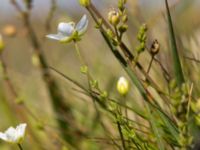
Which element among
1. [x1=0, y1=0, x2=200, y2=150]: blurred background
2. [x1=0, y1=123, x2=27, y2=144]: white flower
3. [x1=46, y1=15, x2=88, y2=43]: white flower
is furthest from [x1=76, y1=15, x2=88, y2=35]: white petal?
[x1=0, y1=0, x2=200, y2=150]: blurred background

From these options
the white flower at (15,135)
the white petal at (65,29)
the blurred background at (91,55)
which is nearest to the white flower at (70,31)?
the white petal at (65,29)

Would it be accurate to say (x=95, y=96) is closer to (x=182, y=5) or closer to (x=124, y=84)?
(x=124, y=84)

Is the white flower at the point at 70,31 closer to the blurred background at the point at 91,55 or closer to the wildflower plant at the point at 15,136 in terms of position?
the wildflower plant at the point at 15,136

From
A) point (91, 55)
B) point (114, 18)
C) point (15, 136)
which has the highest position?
point (91, 55)

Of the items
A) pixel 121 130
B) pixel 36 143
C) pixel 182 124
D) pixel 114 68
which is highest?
pixel 114 68

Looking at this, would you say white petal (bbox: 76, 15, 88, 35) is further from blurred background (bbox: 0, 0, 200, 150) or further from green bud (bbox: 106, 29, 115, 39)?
blurred background (bbox: 0, 0, 200, 150)

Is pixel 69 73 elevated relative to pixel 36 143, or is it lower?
elevated

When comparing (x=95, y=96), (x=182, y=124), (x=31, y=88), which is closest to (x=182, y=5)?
(x=31, y=88)

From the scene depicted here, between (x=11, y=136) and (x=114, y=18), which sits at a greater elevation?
(x=114, y=18)

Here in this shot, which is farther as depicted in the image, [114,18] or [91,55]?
[91,55]

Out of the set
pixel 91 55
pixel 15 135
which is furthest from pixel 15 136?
pixel 91 55

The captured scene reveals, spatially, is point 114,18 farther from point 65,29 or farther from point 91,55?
point 91,55
